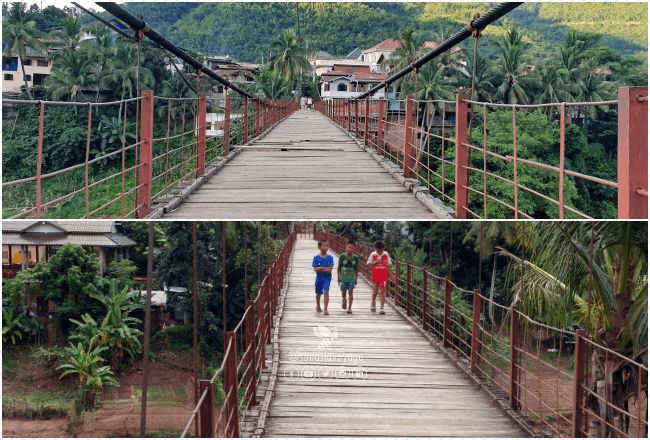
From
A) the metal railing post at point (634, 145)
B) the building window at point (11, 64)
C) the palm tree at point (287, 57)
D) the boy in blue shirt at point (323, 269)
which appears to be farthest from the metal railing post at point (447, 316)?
the palm tree at point (287, 57)

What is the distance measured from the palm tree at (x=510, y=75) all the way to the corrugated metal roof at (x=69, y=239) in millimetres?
25452

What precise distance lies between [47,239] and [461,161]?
2066 millimetres

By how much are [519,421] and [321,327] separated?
2.50 m

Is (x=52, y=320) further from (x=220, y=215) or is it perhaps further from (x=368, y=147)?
(x=368, y=147)

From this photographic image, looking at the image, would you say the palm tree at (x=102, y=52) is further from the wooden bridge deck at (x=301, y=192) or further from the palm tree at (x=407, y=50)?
the wooden bridge deck at (x=301, y=192)

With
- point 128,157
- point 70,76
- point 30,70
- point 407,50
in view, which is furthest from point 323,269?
point 30,70

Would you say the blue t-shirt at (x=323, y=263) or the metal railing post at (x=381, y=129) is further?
the metal railing post at (x=381, y=129)

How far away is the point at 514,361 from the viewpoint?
352cm

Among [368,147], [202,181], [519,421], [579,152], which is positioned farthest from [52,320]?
Answer: [579,152]

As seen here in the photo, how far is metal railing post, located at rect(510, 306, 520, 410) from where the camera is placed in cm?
341

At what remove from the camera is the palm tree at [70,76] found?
28625 mm

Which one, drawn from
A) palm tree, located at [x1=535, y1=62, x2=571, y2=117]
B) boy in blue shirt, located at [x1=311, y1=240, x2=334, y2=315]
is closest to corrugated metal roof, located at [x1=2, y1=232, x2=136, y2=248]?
boy in blue shirt, located at [x1=311, y1=240, x2=334, y2=315]

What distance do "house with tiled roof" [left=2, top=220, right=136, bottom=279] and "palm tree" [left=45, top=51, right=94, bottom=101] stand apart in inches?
1014

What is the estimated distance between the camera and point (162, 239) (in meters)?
5.94
